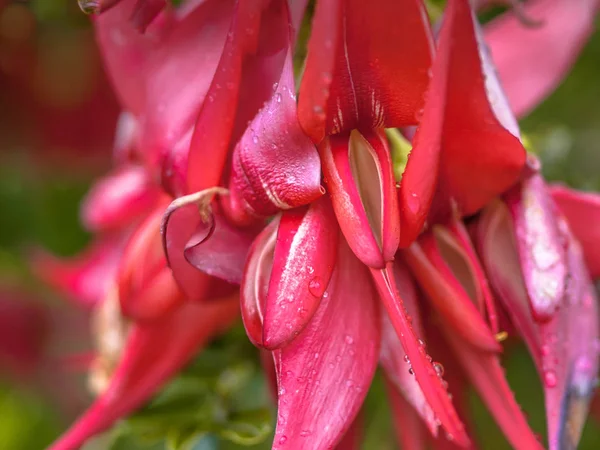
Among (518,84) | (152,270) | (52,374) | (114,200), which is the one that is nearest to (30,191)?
A: (52,374)

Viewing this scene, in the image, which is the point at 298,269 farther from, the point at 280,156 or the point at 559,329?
the point at 559,329

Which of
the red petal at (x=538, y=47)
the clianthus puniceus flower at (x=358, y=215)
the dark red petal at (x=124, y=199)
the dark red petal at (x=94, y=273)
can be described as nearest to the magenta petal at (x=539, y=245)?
the clianthus puniceus flower at (x=358, y=215)

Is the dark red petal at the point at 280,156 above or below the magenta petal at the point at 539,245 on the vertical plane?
above

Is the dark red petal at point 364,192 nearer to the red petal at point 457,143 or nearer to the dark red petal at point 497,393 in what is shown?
the red petal at point 457,143

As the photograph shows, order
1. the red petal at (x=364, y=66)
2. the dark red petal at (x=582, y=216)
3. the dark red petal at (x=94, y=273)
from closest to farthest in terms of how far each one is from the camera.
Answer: the red petal at (x=364, y=66)
the dark red petal at (x=582, y=216)
the dark red petal at (x=94, y=273)

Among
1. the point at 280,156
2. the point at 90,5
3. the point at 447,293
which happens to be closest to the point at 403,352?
the point at 447,293

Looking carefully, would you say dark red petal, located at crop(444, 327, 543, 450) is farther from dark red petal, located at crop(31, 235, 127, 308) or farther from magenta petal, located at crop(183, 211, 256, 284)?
dark red petal, located at crop(31, 235, 127, 308)

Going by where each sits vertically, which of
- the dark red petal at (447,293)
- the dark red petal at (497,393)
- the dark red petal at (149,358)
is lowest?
the dark red petal at (497,393)
